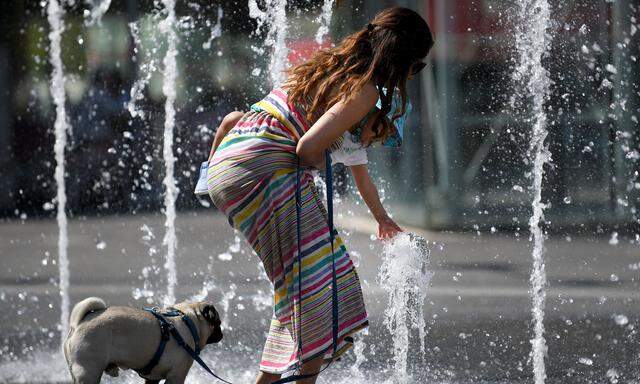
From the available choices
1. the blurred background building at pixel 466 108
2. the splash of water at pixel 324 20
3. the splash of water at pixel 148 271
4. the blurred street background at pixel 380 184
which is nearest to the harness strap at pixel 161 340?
the blurred street background at pixel 380 184

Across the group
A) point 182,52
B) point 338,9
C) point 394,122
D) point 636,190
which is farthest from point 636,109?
point 394,122

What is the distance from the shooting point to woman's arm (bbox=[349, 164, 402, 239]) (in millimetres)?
3186

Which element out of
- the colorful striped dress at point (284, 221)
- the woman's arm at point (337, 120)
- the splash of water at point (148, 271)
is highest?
the woman's arm at point (337, 120)

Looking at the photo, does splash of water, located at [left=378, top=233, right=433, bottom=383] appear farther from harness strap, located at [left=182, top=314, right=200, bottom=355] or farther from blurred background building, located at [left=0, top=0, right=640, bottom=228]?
blurred background building, located at [left=0, top=0, right=640, bottom=228]

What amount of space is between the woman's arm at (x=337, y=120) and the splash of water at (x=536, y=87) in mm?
2288

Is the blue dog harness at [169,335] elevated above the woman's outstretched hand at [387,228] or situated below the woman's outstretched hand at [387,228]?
below

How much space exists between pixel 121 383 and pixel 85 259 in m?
4.28

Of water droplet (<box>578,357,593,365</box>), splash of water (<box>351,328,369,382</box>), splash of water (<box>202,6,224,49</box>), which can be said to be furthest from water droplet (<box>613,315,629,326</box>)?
splash of water (<box>202,6,224,49</box>)

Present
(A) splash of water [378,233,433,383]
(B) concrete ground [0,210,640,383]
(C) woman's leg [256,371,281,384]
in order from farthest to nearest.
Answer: (B) concrete ground [0,210,640,383] → (A) splash of water [378,233,433,383] → (C) woman's leg [256,371,281,384]

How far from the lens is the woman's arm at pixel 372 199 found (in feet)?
10.5

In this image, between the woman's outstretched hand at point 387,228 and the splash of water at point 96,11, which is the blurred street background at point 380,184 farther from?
the woman's outstretched hand at point 387,228

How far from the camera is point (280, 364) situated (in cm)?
309

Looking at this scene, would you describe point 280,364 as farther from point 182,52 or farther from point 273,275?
point 182,52

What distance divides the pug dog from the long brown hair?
2.30 ft
